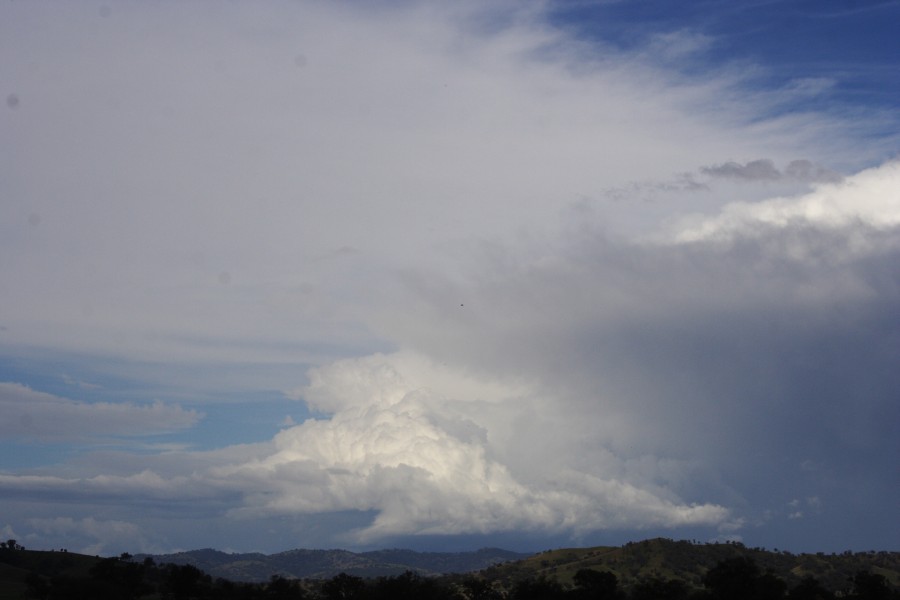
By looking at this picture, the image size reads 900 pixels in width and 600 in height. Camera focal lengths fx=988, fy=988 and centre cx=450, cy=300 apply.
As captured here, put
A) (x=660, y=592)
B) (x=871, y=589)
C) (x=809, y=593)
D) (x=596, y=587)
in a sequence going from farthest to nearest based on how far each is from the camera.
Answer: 1. (x=660, y=592)
2. (x=596, y=587)
3. (x=871, y=589)
4. (x=809, y=593)

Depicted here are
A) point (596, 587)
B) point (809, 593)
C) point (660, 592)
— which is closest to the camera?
point (809, 593)

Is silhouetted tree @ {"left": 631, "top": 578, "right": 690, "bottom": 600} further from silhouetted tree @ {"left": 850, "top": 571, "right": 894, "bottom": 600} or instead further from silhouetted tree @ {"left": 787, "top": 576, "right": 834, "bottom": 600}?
silhouetted tree @ {"left": 850, "top": 571, "right": 894, "bottom": 600}

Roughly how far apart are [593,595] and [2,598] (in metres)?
118

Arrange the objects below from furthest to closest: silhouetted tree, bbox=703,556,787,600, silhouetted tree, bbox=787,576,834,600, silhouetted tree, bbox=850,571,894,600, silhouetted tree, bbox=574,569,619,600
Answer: silhouetted tree, bbox=574,569,619,600 → silhouetted tree, bbox=787,576,834,600 → silhouetted tree, bbox=850,571,894,600 → silhouetted tree, bbox=703,556,787,600

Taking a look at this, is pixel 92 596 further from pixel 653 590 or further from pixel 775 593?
pixel 775 593

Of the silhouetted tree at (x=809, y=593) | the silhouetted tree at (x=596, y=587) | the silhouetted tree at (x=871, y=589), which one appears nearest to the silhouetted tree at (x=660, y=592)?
the silhouetted tree at (x=596, y=587)

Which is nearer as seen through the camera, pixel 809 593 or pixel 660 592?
pixel 809 593

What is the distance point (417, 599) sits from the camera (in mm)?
193500

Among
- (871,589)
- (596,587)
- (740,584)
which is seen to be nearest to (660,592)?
(596,587)

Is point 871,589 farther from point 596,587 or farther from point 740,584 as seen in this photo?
point 596,587

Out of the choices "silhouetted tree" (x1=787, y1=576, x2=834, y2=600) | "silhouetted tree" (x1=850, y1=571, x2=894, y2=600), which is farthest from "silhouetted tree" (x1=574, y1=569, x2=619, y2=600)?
"silhouetted tree" (x1=850, y1=571, x2=894, y2=600)

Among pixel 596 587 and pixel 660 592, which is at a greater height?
pixel 596 587

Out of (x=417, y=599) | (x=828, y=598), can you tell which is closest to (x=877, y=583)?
(x=828, y=598)

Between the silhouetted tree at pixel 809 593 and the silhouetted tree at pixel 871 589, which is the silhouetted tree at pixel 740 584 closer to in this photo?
the silhouetted tree at pixel 809 593
